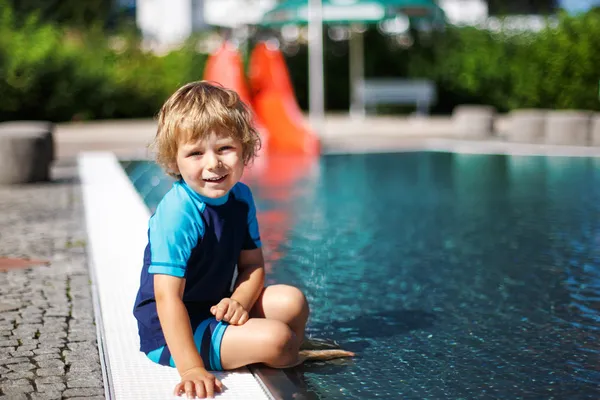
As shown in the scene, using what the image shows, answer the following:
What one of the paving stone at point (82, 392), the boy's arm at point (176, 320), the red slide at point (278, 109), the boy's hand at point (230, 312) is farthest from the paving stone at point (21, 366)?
the red slide at point (278, 109)

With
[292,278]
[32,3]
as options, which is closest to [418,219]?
[292,278]

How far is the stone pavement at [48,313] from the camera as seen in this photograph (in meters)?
3.39

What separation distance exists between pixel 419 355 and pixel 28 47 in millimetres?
20434

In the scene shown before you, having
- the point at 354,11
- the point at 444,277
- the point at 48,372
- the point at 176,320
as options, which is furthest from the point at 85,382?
the point at 354,11

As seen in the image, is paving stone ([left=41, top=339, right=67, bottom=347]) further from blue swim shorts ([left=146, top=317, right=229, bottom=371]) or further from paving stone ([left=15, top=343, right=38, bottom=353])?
blue swim shorts ([left=146, top=317, right=229, bottom=371])

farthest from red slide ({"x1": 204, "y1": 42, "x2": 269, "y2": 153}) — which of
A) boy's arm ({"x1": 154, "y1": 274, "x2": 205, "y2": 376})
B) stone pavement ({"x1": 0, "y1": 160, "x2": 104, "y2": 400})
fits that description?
boy's arm ({"x1": 154, "y1": 274, "x2": 205, "y2": 376})

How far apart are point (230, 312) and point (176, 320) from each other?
25 cm

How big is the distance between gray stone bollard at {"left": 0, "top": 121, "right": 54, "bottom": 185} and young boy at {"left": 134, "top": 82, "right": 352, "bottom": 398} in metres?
7.22

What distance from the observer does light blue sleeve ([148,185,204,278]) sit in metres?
3.22

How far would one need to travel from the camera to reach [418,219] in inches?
317

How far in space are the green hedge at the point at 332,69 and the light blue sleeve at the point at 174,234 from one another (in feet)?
56.3

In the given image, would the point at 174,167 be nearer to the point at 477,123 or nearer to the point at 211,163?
the point at 211,163

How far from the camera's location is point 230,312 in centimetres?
337

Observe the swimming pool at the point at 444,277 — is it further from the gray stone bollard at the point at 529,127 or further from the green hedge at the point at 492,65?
the green hedge at the point at 492,65
